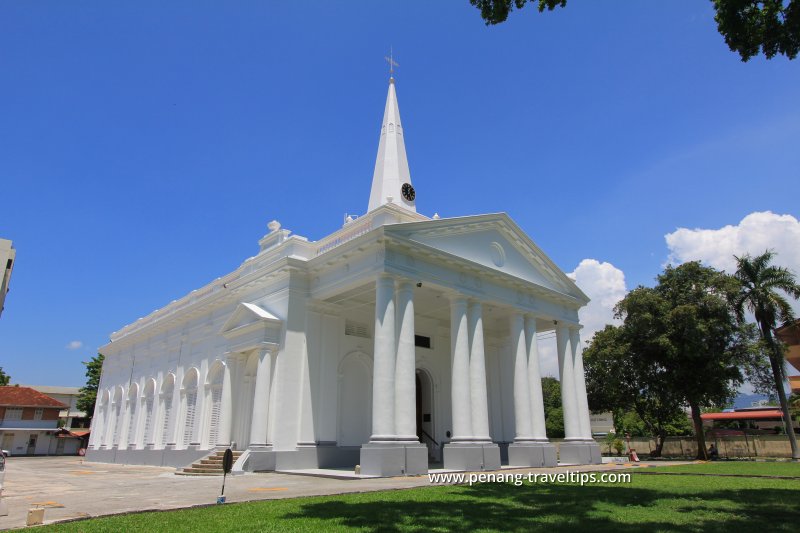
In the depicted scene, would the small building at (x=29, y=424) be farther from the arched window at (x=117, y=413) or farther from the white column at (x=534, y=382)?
the white column at (x=534, y=382)

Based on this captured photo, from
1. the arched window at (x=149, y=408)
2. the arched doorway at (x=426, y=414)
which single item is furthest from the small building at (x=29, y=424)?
the arched doorway at (x=426, y=414)

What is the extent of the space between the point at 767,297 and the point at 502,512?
29.5 metres

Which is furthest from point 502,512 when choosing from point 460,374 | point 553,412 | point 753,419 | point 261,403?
point 553,412

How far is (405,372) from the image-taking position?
650 inches

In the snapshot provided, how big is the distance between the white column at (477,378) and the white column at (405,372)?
258cm

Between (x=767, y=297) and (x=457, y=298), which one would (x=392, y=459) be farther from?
(x=767, y=297)

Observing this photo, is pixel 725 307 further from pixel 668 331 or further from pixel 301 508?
pixel 301 508

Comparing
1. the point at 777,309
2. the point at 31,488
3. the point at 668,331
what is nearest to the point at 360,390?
the point at 31,488

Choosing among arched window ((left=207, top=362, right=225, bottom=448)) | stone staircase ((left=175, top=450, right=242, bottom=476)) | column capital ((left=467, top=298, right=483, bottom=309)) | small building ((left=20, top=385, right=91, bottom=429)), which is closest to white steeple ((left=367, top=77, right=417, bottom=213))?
column capital ((left=467, top=298, right=483, bottom=309))

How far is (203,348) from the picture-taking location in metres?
25.5

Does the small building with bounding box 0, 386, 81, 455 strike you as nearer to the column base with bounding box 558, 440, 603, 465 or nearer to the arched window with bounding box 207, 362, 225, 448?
the arched window with bounding box 207, 362, 225, 448

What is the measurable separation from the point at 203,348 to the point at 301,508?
18.4 meters

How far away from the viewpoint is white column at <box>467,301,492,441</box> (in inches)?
712

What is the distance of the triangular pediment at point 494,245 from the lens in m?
18.5
